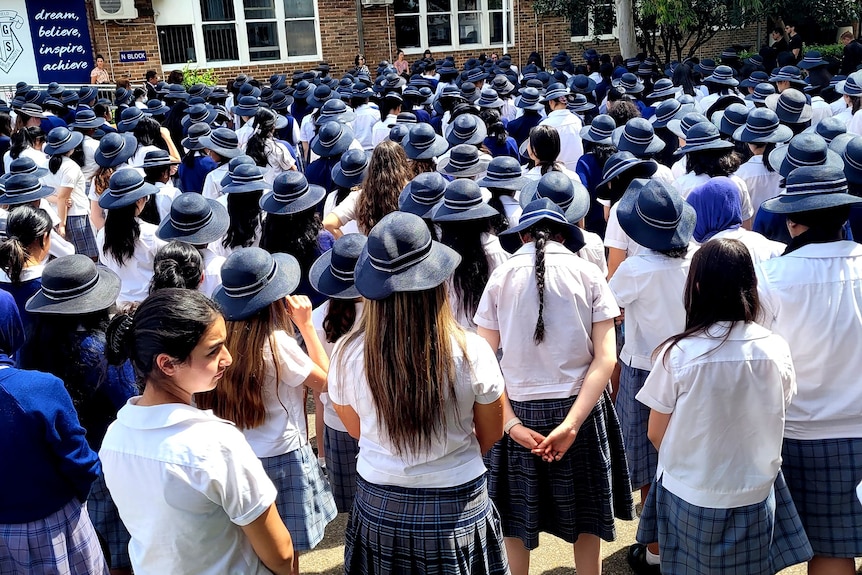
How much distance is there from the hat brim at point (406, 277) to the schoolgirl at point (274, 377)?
23.3 inches

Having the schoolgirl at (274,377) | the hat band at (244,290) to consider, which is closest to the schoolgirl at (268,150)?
the schoolgirl at (274,377)

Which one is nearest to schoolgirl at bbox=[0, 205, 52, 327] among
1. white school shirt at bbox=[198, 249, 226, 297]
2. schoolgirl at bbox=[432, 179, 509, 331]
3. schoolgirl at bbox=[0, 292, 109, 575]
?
white school shirt at bbox=[198, 249, 226, 297]

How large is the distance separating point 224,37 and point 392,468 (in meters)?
18.1

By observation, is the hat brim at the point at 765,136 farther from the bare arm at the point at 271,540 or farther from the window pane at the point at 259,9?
the window pane at the point at 259,9

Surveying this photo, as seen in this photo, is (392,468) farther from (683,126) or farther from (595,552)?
(683,126)

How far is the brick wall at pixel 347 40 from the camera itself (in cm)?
1756

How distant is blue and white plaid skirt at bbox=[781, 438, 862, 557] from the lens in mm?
2820

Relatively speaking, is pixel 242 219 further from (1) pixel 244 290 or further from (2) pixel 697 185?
(2) pixel 697 185

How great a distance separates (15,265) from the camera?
3.78 m

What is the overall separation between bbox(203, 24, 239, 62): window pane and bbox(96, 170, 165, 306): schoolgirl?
15.1m

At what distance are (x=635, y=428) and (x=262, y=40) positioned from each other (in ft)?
57.5

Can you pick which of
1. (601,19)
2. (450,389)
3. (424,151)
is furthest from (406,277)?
(601,19)

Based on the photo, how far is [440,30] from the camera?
2050 centimetres

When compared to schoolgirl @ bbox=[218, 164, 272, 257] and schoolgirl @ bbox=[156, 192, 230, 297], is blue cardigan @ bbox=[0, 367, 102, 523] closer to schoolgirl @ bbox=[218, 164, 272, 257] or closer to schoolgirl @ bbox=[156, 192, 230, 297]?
schoolgirl @ bbox=[156, 192, 230, 297]
